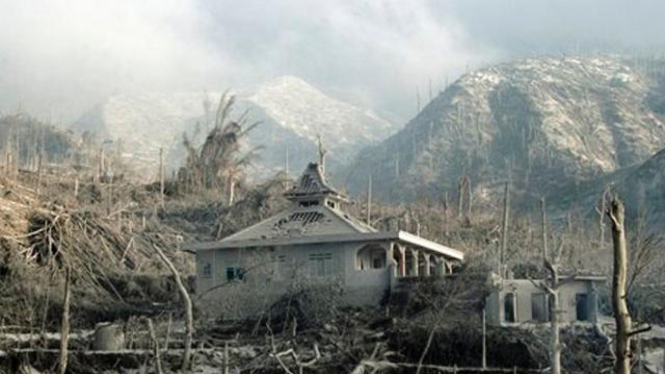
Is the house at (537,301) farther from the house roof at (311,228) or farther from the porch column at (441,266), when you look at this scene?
the house roof at (311,228)

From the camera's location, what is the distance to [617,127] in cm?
10100

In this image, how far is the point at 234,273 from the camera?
37156 mm

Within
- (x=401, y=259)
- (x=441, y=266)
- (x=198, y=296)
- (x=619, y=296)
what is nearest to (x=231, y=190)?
(x=401, y=259)

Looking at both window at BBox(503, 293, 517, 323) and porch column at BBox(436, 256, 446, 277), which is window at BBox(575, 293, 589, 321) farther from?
porch column at BBox(436, 256, 446, 277)

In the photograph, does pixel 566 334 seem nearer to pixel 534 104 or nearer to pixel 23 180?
pixel 23 180

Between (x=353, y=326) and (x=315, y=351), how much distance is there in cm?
388

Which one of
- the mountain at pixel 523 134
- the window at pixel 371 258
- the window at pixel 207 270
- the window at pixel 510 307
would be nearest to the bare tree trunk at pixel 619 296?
the window at pixel 510 307

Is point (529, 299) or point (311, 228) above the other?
point (311, 228)

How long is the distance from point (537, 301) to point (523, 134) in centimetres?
6589

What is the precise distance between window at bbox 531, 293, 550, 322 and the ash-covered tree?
99.2 ft

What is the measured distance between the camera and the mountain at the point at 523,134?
90750mm

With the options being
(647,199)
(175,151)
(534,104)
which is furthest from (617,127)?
(175,151)

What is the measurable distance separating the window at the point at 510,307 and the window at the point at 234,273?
28.7 feet

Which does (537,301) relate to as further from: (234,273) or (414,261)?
(234,273)
